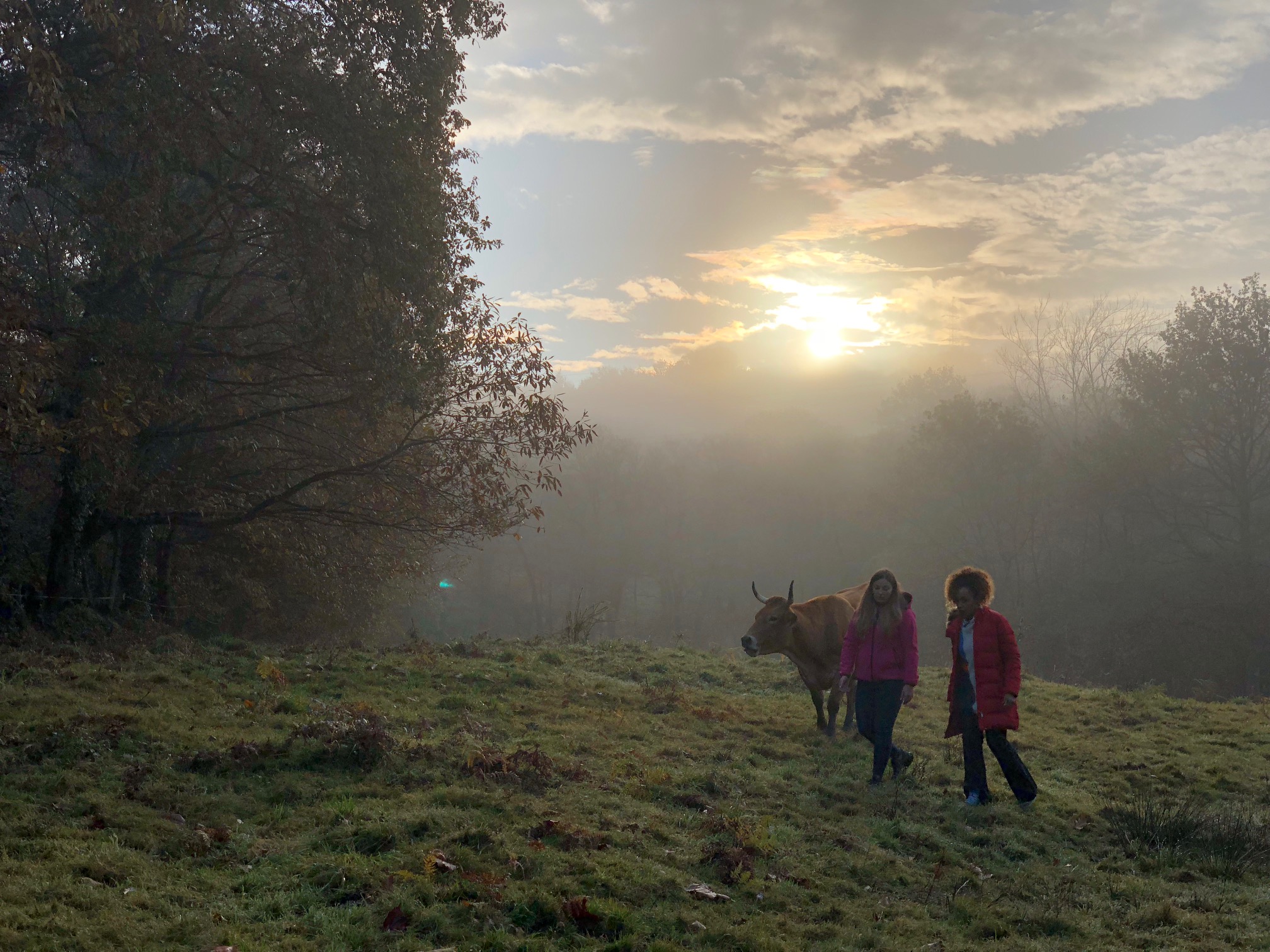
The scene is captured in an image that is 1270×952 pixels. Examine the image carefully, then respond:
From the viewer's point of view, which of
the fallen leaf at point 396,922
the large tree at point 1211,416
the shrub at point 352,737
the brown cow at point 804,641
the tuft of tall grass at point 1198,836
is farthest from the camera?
the large tree at point 1211,416

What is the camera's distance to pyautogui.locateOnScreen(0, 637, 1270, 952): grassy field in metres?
4.75

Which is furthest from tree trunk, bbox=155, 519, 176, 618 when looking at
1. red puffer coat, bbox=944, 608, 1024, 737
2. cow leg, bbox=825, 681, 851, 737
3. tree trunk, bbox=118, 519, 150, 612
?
red puffer coat, bbox=944, 608, 1024, 737

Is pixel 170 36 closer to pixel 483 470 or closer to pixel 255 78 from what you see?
pixel 255 78

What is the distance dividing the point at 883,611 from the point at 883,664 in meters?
0.52

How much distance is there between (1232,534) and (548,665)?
4057 centimetres

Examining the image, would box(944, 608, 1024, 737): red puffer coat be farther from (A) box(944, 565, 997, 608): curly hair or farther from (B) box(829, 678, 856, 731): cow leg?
(B) box(829, 678, 856, 731): cow leg

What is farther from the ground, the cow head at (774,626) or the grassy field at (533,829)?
the cow head at (774,626)

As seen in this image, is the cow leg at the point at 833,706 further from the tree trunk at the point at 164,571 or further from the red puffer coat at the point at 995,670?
the tree trunk at the point at 164,571

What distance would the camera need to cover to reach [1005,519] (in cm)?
4953

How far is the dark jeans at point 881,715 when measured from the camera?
8.70 m

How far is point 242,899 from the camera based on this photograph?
15.6 feet

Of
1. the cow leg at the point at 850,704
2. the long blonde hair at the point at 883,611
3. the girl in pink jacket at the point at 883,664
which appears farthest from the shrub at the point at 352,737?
the cow leg at the point at 850,704

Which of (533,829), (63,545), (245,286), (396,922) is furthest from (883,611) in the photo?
(245,286)

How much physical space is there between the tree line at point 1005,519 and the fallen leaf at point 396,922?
57.8 ft
